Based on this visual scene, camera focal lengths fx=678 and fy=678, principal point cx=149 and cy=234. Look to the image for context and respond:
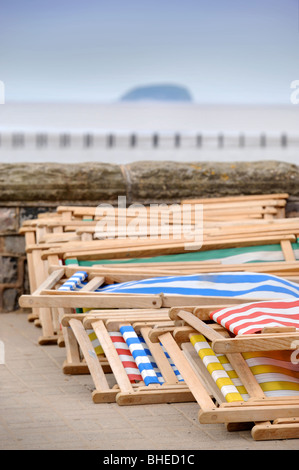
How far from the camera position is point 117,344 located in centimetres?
357

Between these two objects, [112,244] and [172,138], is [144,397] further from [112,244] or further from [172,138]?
[172,138]

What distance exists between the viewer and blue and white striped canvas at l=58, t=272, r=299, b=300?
12.9 ft

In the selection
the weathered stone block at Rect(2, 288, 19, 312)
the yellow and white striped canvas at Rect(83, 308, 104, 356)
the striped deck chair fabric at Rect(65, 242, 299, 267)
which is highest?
the striped deck chair fabric at Rect(65, 242, 299, 267)

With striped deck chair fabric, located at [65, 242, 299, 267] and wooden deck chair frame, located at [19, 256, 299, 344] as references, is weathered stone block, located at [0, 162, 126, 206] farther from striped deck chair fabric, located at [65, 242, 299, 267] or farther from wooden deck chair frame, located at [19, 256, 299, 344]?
wooden deck chair frame, located at [19, 256, 299, 344]

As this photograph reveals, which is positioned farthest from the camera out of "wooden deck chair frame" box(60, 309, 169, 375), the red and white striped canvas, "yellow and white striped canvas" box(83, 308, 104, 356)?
"yellow and white striped canvas" box(83, 308, 104, 356)

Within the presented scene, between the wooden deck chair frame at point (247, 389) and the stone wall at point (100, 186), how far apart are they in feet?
10.9

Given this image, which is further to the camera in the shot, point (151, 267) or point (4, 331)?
point (4, 331)

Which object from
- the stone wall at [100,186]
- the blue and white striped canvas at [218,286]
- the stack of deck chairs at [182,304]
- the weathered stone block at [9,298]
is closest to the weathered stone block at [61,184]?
the stone wall at [100,186]

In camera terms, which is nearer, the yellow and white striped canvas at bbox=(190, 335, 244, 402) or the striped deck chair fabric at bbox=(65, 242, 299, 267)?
the yellow and white striped canvas at bbox=(190, 335, 244, 402)

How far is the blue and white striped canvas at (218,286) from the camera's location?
392 centimetres

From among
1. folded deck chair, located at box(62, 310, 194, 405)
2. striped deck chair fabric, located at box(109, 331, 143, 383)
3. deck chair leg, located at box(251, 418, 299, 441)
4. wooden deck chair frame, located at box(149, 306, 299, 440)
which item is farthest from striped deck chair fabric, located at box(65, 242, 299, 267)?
deck chair leg, located at box(251, 418, 299, 441)

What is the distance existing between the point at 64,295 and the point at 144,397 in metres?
0.96

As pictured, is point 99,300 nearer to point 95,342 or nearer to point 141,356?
point 95,342
